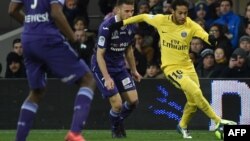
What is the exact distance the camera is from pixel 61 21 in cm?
989

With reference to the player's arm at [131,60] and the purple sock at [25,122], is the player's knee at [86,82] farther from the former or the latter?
the player's arm at [131,60]

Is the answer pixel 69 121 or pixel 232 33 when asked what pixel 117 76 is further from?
pixel 232 33

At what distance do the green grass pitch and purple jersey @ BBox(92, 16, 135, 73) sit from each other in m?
1.07

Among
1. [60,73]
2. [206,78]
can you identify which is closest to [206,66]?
[206,78]

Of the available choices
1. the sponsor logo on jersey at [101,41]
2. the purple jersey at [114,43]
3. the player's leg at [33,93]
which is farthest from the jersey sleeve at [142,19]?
the player's leg at [33,93]

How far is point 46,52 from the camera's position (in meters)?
10.0

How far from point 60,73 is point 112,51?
142 inches

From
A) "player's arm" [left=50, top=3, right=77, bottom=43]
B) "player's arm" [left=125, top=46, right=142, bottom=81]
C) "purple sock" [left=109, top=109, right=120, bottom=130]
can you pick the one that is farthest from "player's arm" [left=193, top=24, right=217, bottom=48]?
"player's arm" [left=50, top=3, right=77, bottom=43]

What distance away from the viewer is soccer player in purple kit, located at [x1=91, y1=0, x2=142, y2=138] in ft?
43.7

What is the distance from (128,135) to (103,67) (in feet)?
5.17

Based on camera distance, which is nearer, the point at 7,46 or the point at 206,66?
the point at 206,66

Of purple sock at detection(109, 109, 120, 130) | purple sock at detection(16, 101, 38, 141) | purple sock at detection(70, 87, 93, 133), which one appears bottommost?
purple sock at detection(109, 109, 120, 130)

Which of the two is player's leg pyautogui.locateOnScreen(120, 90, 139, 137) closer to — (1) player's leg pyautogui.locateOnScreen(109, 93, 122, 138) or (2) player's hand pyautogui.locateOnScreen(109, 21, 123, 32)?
(1) player's leg pyautogui.locateOnScreen(109, 93, 122, 138)

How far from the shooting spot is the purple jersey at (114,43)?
13367 mm
